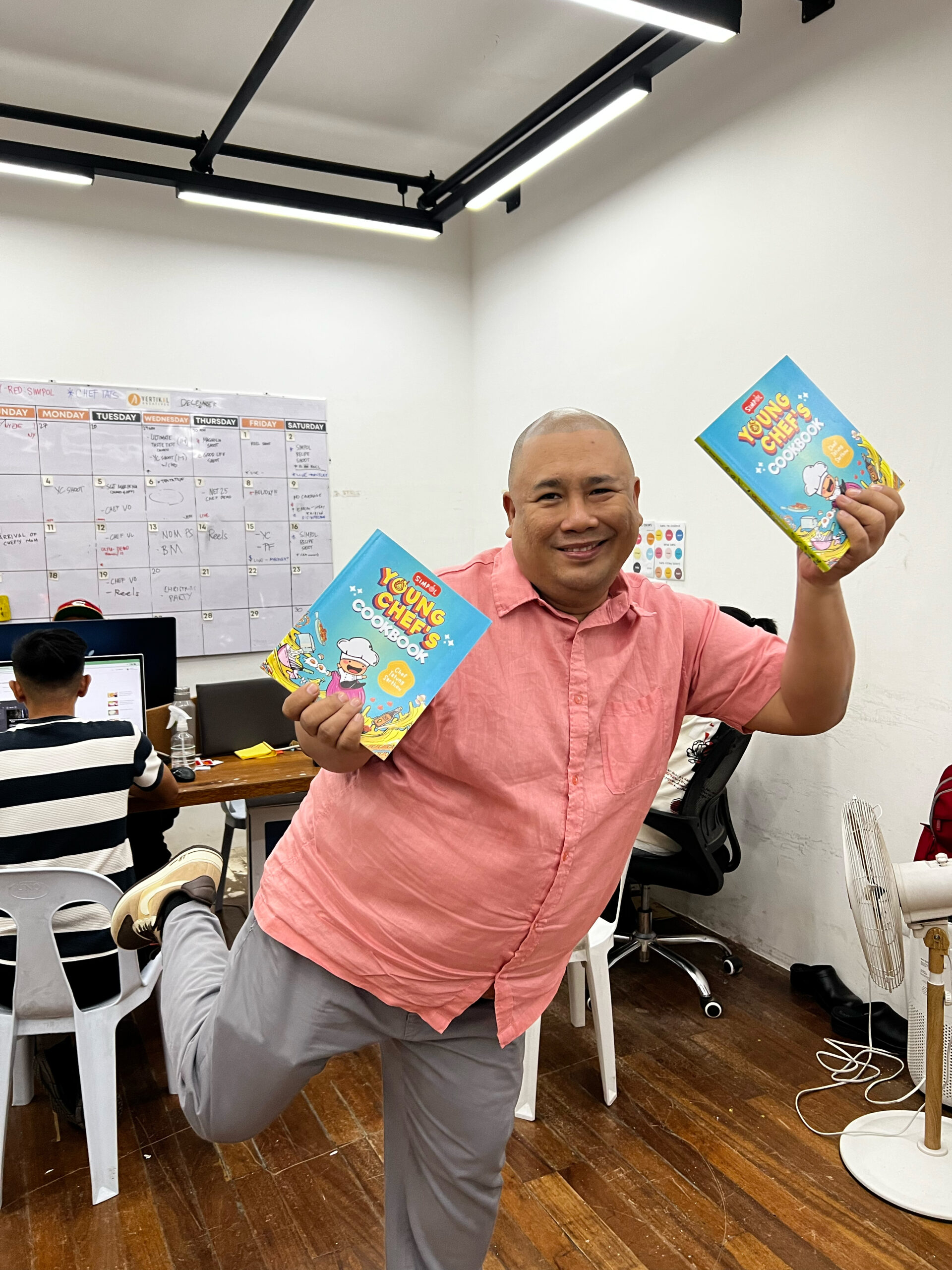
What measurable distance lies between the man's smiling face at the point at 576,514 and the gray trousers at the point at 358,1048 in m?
0.70

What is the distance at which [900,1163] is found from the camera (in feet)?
Answer: 7.57

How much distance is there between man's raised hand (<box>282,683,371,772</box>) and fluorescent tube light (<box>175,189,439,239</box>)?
147 inches

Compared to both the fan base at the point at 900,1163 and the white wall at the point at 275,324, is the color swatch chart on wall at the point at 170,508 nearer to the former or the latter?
the white wall at the point at 275,324

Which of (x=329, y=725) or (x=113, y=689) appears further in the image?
(x=113, y=689)

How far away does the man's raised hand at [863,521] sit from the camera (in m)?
1.28

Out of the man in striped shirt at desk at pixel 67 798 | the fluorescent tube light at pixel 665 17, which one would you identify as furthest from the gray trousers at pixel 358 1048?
the fluorescent tube light at pixel 665 17

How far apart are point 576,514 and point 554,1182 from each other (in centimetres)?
179

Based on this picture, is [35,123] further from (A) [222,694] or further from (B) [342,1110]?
(B) [342,1110]

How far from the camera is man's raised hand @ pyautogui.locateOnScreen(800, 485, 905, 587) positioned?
128 centimetres

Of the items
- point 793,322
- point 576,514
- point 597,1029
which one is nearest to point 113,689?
point 597,1029

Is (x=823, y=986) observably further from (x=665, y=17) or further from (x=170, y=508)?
(x=170, y=508)

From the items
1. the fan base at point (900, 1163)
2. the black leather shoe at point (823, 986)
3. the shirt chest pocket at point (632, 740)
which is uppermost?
the shirt chest pocket at point (632, 740)

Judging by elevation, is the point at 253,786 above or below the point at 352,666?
below

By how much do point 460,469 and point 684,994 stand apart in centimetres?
338
